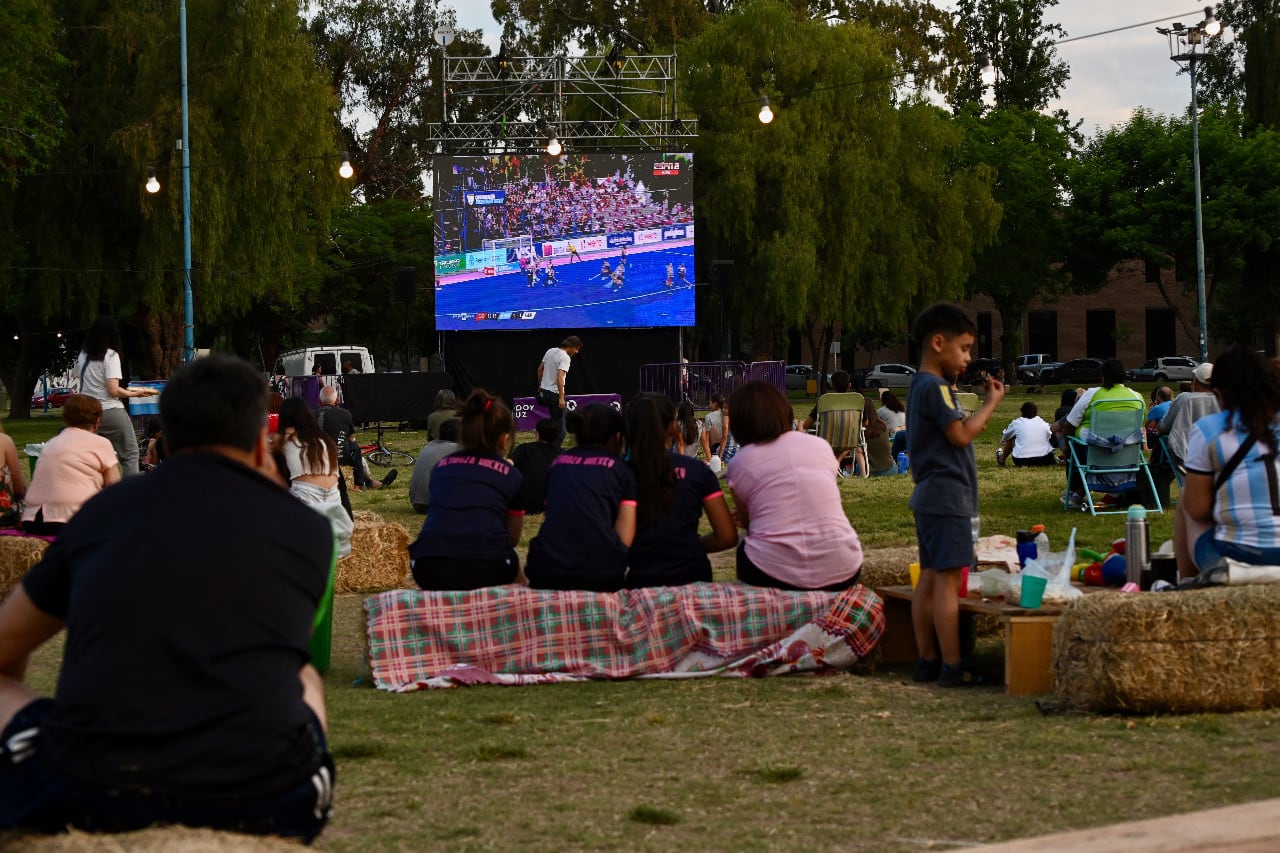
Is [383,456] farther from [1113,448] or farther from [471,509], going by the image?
[471,509]

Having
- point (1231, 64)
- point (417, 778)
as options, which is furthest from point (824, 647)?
point (1231, 64)

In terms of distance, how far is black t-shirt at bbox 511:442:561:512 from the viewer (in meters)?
13.6

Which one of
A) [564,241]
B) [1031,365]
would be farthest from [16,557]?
[1031,365]

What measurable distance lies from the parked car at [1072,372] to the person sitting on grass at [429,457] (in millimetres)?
49328

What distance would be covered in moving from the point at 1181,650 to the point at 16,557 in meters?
7.30

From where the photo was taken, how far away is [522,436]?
1193 inches

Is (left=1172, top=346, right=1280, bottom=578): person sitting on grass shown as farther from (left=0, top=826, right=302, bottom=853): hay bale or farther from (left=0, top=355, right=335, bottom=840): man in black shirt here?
(left=0, top=826, right=302, bottom=853): hay bale

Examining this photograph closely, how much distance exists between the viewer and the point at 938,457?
22.7 ft

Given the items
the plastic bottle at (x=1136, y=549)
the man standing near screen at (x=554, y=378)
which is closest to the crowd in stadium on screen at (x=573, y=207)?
the man standing near screen at (x=554, y=378)

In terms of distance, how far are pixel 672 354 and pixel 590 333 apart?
71.6 inches

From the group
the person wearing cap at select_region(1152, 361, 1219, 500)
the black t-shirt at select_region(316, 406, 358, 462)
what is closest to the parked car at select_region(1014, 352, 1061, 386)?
the black t-shirt at select_region(316, 406, 358, 462)

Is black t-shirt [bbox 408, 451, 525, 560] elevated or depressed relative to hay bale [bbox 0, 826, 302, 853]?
elevated

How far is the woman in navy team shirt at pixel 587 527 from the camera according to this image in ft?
25.0

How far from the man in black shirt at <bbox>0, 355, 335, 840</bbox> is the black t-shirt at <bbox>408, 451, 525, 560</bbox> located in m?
4.54
